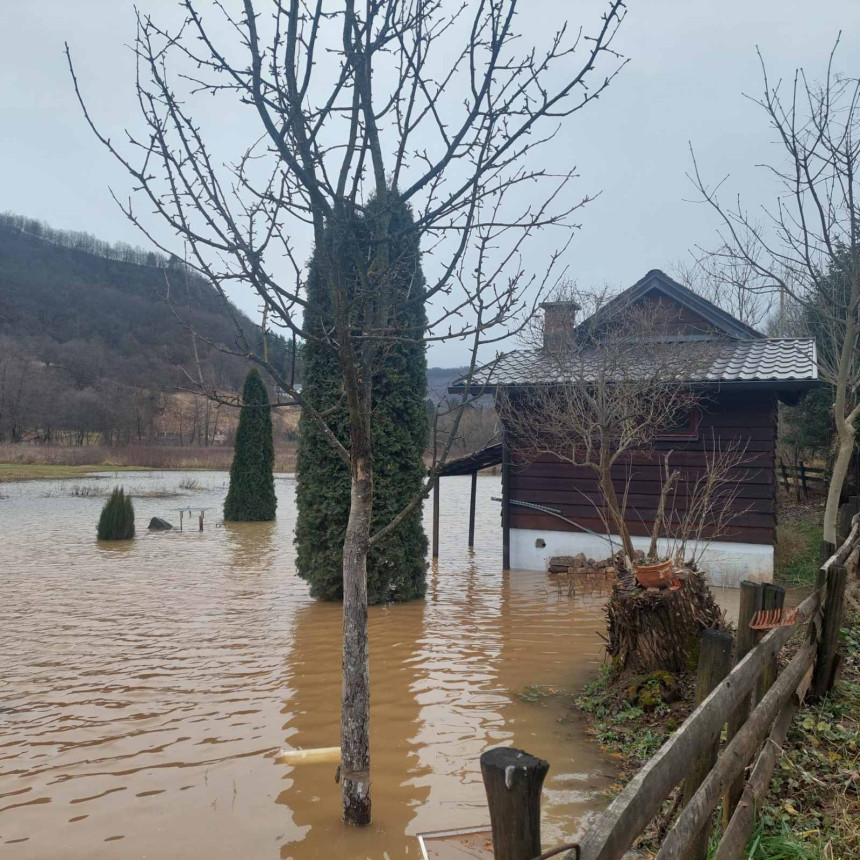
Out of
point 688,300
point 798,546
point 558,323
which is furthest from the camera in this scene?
point 798,546

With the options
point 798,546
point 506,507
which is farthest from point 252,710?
point 798,546

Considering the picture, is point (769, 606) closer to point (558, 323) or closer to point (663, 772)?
point (663, 772)

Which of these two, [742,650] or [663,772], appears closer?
[663,772]

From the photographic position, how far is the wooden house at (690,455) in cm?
1114

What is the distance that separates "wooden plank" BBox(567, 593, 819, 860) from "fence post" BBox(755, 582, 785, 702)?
0.33m

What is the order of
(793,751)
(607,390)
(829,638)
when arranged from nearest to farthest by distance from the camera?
(793,751)
(829,638)
(607,390)

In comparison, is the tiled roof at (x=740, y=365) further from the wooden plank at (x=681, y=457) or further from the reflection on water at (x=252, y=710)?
the reflection on water at (x=252, y=710)

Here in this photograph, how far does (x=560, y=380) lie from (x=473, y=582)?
3.48 meters

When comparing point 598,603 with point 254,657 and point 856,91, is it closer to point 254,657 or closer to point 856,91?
point 254,657

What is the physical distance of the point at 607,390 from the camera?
10492 millimetres

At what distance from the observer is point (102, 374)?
71625 millimetres

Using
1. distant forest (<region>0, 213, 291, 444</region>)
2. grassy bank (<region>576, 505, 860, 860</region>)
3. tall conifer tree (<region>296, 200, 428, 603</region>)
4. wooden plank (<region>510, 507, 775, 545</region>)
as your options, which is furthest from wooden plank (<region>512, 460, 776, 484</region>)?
distant forest (<region>0, 213, 291, 444</region>)

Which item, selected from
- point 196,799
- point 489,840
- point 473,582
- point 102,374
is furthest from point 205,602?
point 102,374

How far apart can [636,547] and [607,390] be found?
2991 mm
